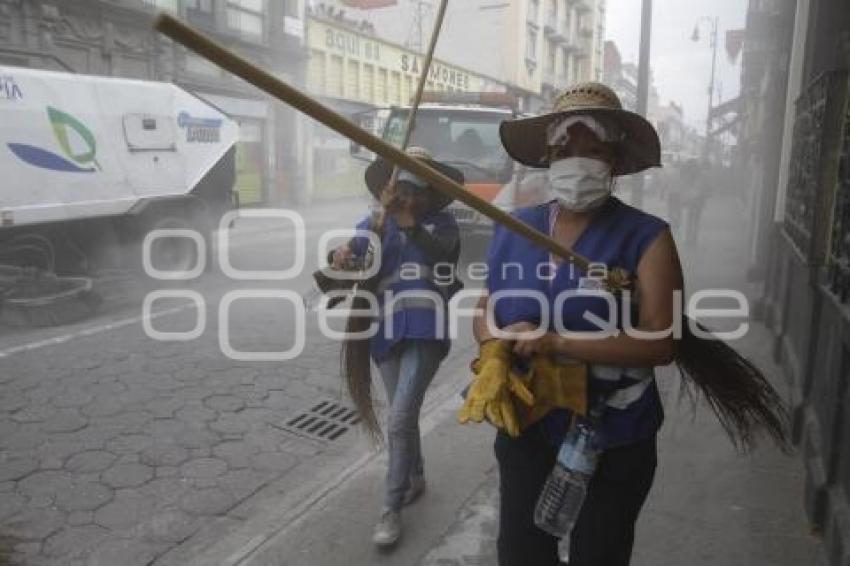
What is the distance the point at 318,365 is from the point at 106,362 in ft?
5.67

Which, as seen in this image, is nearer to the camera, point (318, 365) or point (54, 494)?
point (54, 494)

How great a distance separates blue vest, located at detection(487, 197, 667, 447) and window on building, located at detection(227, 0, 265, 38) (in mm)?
20144

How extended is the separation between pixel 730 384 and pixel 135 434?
11.8 feet

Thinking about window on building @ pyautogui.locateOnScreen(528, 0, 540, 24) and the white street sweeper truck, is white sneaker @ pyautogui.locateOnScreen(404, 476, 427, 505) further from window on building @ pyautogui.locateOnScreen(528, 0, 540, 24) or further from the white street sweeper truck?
window on building @ pyautogui.locateOnScreen(528, 0, 540, 24)

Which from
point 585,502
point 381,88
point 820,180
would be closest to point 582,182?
point 585,502

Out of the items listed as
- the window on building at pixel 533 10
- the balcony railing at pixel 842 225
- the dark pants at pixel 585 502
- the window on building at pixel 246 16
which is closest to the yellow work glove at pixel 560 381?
the dark pants at pixel 585 502

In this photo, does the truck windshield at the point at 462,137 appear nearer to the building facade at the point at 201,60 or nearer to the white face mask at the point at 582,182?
the building facade at the point at 201,60

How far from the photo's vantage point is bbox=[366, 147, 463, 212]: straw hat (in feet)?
10.4

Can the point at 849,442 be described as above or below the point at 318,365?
above

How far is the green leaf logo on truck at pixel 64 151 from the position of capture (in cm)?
777

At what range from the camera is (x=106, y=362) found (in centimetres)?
594

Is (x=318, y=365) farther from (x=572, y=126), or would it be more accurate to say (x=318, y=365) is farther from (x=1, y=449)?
(x=572, y=126)

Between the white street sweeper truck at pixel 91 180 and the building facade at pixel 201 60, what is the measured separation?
9.10 ft

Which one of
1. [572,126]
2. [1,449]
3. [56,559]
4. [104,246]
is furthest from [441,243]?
[104,246]
